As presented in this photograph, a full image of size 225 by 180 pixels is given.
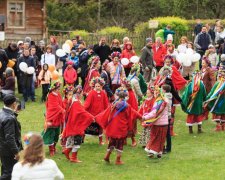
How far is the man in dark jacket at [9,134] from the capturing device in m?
10.4

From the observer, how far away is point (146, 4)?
181ft

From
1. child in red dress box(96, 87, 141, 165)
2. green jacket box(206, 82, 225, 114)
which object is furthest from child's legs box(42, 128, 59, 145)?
green jacket box(206, 82, 225, 114)

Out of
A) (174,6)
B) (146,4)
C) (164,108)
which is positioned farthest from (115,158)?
(146,4)

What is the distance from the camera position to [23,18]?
1559 inches

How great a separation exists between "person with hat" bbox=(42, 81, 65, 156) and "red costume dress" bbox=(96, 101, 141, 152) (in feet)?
3.93

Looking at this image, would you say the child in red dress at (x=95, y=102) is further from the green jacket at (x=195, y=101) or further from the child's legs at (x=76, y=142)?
the green jacket at (x=195, y=101)

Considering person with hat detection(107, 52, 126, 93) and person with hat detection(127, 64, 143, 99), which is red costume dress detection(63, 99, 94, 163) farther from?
person with hat detection(107, 52, 126, 93)

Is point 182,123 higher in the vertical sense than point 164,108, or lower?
lower

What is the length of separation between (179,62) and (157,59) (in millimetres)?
1395

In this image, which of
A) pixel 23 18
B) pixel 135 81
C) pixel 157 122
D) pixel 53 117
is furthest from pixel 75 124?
pixel 23 18

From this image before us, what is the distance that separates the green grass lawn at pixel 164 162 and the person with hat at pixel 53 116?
43cm

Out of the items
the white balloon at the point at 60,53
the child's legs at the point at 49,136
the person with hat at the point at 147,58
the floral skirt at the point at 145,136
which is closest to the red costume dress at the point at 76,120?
the child's legs at the point at 49,136

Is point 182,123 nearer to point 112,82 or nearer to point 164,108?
point 112,82

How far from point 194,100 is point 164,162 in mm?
3163
